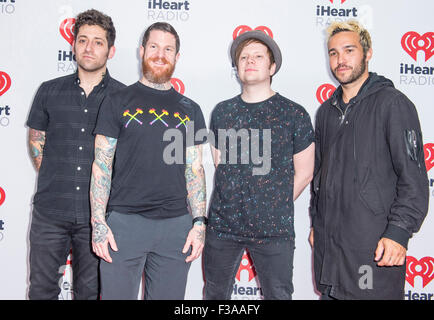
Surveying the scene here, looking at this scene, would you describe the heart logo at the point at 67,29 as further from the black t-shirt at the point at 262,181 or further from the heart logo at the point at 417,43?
the heart logo at the point at 417,43

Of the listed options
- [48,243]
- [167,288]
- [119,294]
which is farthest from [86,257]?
[167,288]

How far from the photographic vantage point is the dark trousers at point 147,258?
210cm

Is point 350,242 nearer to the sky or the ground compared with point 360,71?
nearer to the ground

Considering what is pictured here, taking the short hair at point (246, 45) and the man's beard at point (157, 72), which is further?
the short hair at point (246, 45)

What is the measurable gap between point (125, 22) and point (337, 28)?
5.91ft

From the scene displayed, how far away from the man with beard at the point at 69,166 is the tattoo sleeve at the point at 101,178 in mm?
355

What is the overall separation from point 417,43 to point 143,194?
110 inches

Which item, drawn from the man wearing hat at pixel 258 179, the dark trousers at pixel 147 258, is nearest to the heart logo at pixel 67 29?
the man wearing hat at pixel 258 179

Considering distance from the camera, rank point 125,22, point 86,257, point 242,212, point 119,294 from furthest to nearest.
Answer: point 125,22 → point 86,257 → point 242,212 → point 119,294

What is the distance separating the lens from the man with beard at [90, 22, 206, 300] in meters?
2.11

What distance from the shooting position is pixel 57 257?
98.9 inches

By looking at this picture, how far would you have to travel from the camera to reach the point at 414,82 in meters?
3.25

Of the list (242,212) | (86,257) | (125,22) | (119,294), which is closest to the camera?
(119,294)

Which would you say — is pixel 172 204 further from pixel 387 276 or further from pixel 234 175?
pixel 387 276
